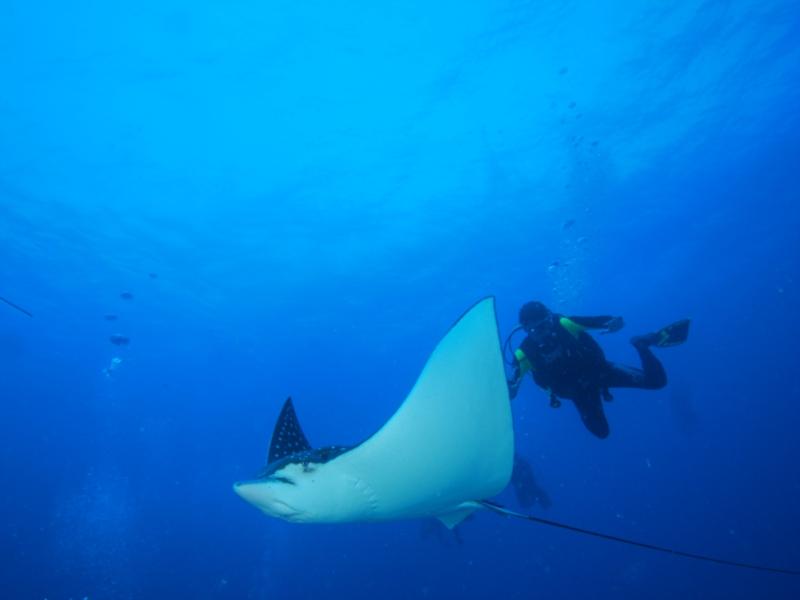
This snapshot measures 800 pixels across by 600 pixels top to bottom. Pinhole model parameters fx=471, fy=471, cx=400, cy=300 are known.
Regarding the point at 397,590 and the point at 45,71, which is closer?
the point at 45,71

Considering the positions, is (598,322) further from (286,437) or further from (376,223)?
(376,223)

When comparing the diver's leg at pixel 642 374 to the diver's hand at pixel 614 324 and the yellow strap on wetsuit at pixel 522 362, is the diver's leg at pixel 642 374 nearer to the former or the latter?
the diver's hand at pixel 614 324

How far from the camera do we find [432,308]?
3186 centimetres

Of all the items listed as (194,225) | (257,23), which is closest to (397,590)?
(194,225)

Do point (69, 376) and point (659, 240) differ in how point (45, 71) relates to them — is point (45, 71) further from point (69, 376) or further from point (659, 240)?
point (69, 376)

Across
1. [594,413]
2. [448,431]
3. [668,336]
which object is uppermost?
[668,336]

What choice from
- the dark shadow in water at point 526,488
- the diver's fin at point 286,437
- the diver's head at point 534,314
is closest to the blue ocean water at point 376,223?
the dark shadow in water at point 526,488

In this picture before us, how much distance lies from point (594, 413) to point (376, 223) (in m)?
14.8

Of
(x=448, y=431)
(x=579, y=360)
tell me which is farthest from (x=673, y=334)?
(x=448, y=431)

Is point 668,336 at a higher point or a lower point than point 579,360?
higher

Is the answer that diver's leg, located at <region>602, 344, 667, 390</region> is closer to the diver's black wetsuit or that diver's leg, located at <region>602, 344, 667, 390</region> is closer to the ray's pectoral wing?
the diver's black wetsuit

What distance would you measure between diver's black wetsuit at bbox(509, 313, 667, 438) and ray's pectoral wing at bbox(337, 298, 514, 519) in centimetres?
241

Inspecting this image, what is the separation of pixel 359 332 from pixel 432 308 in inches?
250

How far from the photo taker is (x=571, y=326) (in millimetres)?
6246
